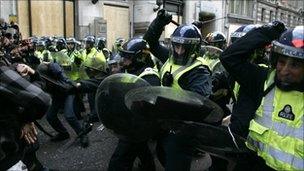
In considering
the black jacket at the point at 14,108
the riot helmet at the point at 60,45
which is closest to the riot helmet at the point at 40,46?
the riot helmet at the point at 60,45

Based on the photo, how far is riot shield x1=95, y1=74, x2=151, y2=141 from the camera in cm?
362

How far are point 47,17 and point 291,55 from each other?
55.0 feet

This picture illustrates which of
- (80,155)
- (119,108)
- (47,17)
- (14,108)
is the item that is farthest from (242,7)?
(14,108)

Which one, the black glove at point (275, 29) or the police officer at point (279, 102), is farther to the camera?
the black glove at point (275, 29)

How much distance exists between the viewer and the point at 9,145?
273cm

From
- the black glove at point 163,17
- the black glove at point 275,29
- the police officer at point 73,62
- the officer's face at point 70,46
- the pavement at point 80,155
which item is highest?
the black glove at point 163,17

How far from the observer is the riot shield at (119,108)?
362 centimetres

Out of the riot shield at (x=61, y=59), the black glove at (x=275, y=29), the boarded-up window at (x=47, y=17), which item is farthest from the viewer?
the boarded-up window at (x=47, y=17)

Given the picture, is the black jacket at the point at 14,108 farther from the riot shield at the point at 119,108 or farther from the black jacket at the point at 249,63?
the black jacket at the point at 249,63

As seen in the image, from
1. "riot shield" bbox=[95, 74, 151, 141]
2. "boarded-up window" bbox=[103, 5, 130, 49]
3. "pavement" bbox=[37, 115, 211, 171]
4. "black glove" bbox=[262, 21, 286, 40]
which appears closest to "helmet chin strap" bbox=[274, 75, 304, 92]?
"black glove" bbox=[262, 21, 286, 40]

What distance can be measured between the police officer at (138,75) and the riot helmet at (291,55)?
1656 millimetres

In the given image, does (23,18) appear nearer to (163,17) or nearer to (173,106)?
(163,17)

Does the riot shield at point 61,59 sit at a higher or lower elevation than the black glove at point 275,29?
lower

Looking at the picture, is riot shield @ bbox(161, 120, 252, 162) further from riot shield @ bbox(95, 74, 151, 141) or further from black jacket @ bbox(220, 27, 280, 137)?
riot shield @ bbox(95, 74, 151, 141)
